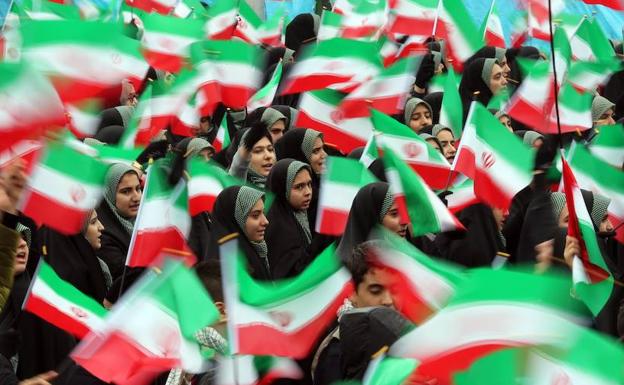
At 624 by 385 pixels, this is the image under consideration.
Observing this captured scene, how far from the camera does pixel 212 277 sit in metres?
6.01

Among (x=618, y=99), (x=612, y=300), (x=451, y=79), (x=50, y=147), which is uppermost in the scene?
(x=50, y=147)

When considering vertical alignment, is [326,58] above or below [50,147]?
below

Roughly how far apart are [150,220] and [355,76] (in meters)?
3.27

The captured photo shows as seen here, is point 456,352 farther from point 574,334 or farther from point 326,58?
point 326,58

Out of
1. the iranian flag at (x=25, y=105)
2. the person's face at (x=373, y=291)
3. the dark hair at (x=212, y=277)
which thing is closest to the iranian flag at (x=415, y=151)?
the dark hair at (x=212, y=277)

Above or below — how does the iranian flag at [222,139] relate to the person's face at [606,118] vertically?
above

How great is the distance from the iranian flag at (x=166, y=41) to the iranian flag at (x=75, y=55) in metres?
5.06

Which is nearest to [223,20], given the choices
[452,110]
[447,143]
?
[452,110]

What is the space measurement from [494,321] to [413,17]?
864 centimetres

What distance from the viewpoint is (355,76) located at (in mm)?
10266

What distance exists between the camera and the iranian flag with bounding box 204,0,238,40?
1181 centimetres

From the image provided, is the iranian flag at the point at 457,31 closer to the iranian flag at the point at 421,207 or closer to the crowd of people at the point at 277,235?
the crowd of people at the point at 277,235

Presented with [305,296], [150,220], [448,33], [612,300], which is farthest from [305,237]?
[448,33]

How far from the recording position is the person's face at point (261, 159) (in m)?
9.41
